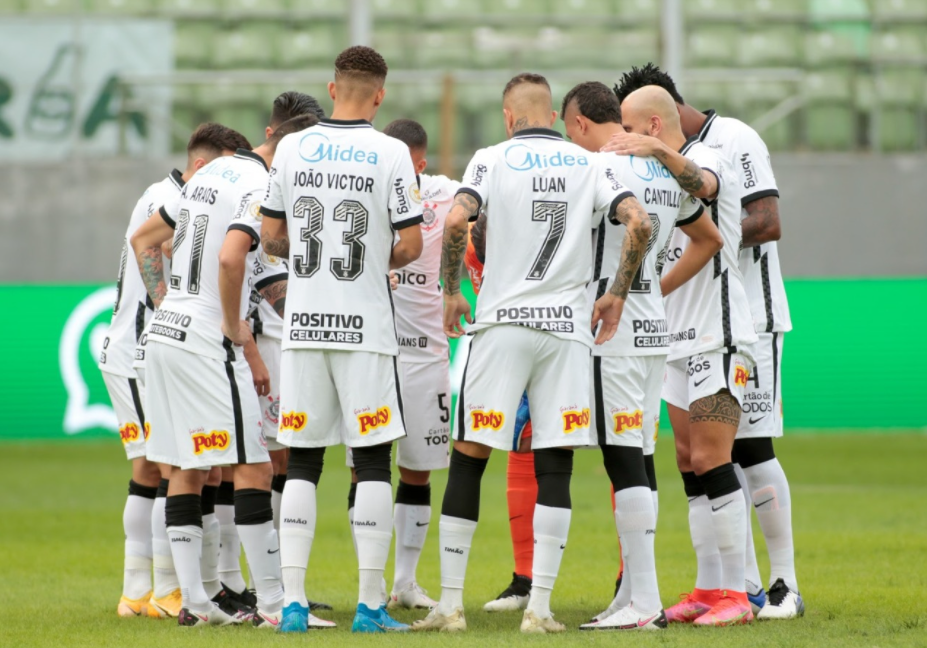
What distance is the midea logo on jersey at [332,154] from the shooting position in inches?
230

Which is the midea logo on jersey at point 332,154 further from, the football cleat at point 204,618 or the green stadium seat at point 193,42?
the green stadium seat at point 193,42

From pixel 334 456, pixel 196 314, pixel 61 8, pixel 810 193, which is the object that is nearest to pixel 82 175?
pixel 61 8

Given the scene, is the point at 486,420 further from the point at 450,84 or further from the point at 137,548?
the point at 450,84

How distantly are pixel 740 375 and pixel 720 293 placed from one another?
428 millimetres

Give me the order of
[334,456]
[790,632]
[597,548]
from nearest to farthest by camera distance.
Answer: [790,632]
[597,548]
[334,456]

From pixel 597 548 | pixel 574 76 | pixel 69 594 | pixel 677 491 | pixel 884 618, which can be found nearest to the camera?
pixel 884 618

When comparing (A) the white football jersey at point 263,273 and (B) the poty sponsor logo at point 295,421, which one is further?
(A) the white football jersey at point 263,273

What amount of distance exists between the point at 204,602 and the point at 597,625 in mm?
1932

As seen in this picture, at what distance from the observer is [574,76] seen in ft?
72.9

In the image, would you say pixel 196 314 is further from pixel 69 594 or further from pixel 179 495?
pixel 69 594

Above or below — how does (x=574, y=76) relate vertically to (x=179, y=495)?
above

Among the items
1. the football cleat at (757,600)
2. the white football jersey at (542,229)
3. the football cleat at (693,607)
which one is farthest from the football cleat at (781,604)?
the white football jersey at (542,229)

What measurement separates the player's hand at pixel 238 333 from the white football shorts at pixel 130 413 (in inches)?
48.3

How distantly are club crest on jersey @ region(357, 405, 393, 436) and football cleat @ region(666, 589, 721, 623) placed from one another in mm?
1751
